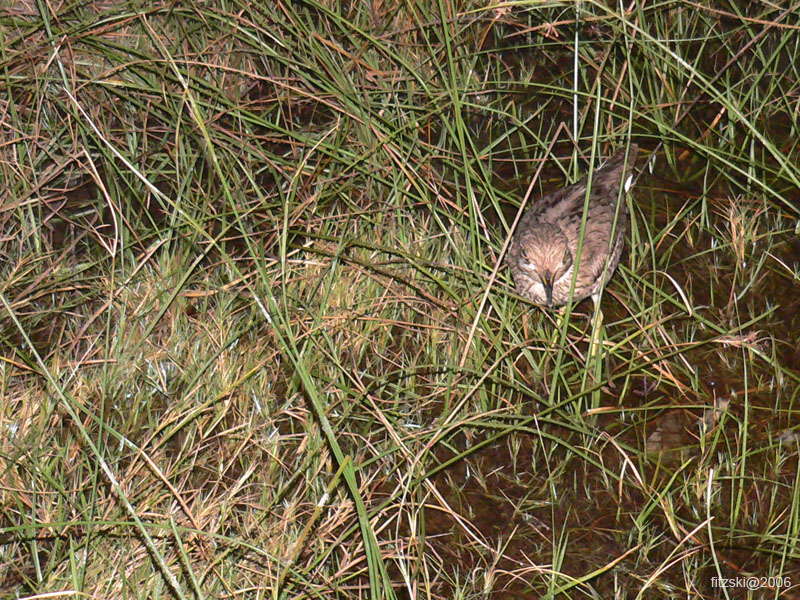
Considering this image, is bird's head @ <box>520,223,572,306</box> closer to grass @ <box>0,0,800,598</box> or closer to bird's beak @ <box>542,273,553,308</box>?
bird's beak @ <box>542,273,553,308</box>

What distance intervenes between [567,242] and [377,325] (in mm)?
860

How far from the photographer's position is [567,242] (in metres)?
4.00

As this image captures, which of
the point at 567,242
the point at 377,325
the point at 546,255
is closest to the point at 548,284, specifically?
the point at 546,255

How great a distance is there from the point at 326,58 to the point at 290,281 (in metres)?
0.97

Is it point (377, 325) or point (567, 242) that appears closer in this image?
point (377, 325)

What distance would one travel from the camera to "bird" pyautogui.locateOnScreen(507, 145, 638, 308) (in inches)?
151

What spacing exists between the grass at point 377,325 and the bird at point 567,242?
3.6 inches

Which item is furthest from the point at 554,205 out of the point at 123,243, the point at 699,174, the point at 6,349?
the point at 6,349

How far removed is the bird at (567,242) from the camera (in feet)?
12.6

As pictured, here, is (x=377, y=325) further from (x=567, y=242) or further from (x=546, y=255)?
(x=567, y=242)

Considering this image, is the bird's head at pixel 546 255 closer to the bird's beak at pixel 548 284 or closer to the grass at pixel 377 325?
the bird's beak at pixel 548 284

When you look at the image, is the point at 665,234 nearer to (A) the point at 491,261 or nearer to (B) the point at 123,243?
(A) the point at 491,261

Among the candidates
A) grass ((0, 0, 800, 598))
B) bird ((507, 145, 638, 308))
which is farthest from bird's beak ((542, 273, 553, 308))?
grass ((0, 0, 800, 598))

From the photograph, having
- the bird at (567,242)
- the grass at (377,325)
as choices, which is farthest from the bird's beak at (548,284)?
the grass at (377,325)
